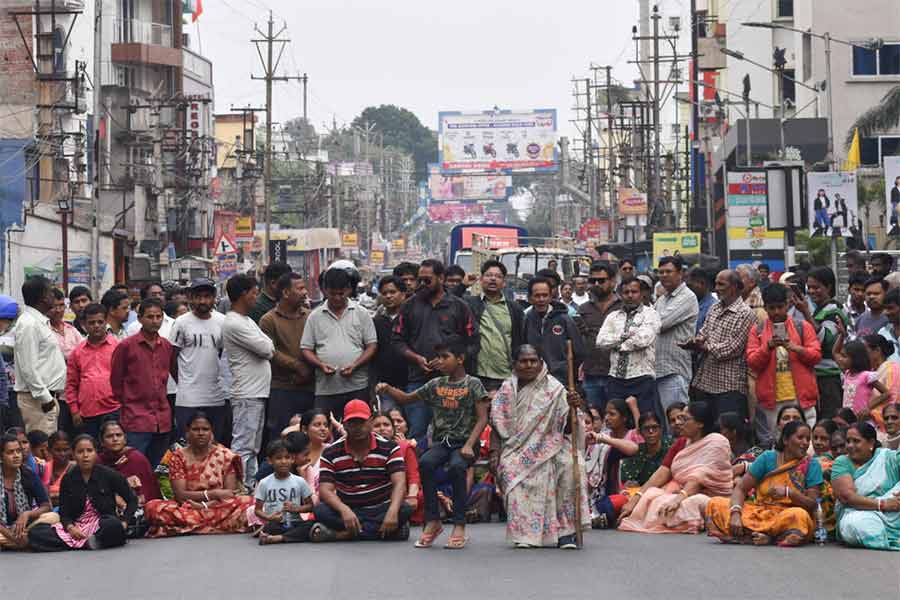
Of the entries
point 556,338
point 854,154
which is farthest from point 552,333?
point 854,154

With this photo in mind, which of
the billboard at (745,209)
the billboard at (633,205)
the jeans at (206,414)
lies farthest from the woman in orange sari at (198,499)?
the billboard at (633,205)

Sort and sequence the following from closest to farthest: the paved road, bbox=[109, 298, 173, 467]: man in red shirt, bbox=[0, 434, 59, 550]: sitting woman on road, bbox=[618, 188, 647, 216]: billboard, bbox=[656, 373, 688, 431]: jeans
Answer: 1. the paved road
2. bbox=[0, 434, 59, 550]: sitting woman on road
3. bbox=[109, 298, 173, 467]: man in red shirt
4. bbox=[656, 373, 688, 431]: jeans
5. bbox=[618, 188, 647, 216]: billboard

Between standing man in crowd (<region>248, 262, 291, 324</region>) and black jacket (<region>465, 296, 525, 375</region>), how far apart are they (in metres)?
1.72

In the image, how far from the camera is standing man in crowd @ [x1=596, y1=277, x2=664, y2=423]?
46.5 feet

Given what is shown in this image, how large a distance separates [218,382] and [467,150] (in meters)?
103

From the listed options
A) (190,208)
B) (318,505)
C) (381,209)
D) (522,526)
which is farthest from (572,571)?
(381,209)

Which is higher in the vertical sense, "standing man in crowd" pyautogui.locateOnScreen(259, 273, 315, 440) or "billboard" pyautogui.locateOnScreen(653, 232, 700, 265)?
"billboard" pyautogui.locateOnScreen(653, 232, 700, 265)

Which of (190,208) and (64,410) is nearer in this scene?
(64,410)

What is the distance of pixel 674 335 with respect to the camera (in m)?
14.6

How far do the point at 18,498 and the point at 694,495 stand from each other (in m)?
5.06

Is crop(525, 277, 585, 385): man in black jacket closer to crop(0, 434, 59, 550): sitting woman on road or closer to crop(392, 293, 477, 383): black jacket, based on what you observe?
crop(392, 293, 477, 383): black jacket

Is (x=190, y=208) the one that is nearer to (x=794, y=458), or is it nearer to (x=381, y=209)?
(x=794, y=458)

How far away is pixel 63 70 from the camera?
50000 millimetres

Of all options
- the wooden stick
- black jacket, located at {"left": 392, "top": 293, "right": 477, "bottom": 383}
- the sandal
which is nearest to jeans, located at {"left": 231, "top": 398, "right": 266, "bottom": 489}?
black jacket, located at {"left": 392, "top": 293, "right": 477, "bottom": 383}
